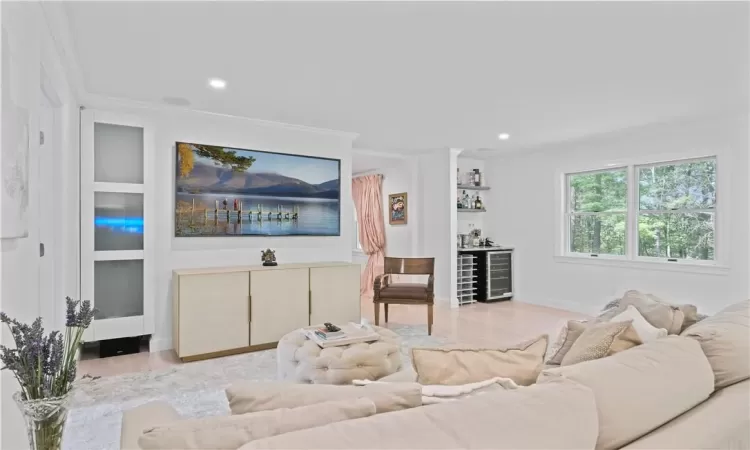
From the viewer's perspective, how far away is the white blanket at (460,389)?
1.17 m

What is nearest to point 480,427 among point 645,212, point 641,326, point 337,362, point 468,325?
point 641,326

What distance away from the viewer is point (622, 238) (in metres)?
5.42

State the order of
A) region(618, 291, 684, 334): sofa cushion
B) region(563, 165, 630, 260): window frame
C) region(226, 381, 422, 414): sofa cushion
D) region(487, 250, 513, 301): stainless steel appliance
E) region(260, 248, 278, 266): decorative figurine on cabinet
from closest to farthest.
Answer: region(226, 381, 422, 414): sofa cushion
region(618, 291, 684, 334): sofa cushion
region(260, 248, 278, 266): decorative figurine on cabinet
region(563, 165, 630, 260): window frame
region(487, 250, 513, 301): stainless steel appliance

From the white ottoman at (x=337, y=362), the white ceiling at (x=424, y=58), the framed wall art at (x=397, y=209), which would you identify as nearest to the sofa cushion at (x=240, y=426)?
the white ottoman at (x=337, y=362)

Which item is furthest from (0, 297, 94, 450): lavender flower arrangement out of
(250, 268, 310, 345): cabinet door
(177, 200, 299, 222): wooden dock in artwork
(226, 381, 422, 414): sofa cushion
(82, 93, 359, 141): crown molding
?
(82, 93, 359, 141): crown molding

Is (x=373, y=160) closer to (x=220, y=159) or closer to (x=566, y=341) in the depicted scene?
(x=220, y=159)

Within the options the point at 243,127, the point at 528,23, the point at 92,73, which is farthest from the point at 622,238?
the point at 92,73

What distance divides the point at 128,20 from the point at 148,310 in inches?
101

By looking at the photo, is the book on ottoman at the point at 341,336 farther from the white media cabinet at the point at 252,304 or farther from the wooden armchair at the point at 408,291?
the wooden armchair at the point at 408,291

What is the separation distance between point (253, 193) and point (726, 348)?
13.2 feet

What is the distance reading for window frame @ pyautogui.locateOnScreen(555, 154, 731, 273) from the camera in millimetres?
4477

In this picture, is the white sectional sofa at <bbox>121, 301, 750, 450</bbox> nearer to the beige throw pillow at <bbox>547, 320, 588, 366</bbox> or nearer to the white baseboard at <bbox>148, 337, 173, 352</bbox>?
the beige throw pillow at <bbox>547, 320, 588, 366</bbox>

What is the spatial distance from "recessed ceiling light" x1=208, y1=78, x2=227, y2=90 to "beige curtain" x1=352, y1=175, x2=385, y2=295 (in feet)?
14.1

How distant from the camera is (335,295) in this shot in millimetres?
4484
